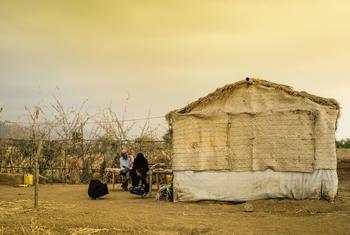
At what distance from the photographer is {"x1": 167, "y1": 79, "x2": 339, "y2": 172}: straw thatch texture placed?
39.8 feet

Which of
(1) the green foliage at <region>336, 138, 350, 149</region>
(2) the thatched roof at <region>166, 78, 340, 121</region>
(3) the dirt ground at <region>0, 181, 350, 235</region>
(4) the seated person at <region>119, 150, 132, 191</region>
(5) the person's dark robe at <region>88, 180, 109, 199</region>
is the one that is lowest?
(3) the dirt ground at <region>0, 181, 350, 235</region>

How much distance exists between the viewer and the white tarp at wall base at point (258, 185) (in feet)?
39.5

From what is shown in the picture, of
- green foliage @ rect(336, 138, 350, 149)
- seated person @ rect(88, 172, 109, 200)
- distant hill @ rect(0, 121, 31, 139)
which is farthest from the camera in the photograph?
green foliage @ rect(336, 138, 350, 149)

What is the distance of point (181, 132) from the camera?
43.1 feet

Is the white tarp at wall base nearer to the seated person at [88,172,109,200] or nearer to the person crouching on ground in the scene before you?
the person crouching on ground

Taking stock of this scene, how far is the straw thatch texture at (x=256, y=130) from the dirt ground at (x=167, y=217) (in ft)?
3.14

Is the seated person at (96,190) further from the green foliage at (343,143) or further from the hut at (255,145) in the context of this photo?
the green foliage at (343,143)

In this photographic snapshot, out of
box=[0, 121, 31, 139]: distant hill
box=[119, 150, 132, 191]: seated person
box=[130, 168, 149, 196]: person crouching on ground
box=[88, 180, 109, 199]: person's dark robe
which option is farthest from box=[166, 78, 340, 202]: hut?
box=[0, 121, 31, 139]: distant hill

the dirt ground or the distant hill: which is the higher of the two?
the distant hill

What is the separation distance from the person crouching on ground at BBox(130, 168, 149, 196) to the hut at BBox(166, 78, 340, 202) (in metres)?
1.82

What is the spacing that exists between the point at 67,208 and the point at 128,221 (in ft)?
8.32

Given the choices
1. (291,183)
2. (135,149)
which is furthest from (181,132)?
(135,149)

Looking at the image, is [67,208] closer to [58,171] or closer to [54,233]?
[54,233]

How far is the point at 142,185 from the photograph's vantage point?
1491 cm
